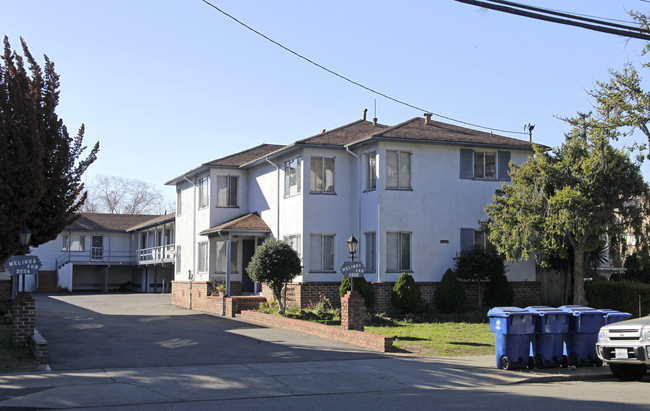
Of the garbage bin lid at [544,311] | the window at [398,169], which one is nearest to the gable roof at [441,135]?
the window at [398,169]

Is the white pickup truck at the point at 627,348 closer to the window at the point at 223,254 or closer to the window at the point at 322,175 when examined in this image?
the window at the point at 322,175

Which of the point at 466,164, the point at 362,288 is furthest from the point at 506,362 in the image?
the point at 466,164

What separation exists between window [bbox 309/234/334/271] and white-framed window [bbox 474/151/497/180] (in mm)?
6289

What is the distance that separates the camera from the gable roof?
2503 cm

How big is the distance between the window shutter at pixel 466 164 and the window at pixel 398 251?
11.2ft

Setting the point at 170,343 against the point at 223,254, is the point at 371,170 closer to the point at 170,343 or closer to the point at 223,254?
the point at 223,254

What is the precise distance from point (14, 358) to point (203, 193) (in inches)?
775

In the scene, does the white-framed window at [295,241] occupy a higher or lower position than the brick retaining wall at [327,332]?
higher

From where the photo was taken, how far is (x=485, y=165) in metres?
26.5

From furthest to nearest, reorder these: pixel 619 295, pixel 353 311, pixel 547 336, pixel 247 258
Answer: pixel 247 258, pixel 619 295, pixel 353 311, pixel 547 336

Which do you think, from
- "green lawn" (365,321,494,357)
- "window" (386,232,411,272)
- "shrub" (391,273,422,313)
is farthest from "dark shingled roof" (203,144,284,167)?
"green lawn" (365,321,494,357)

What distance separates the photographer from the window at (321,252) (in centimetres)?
2580

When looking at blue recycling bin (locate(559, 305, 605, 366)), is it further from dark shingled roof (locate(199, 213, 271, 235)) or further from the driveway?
dark shingled roof (locate(199, 213, 271, 235))

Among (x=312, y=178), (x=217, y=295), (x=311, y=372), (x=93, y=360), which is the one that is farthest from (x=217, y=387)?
(x=217, y=295)
